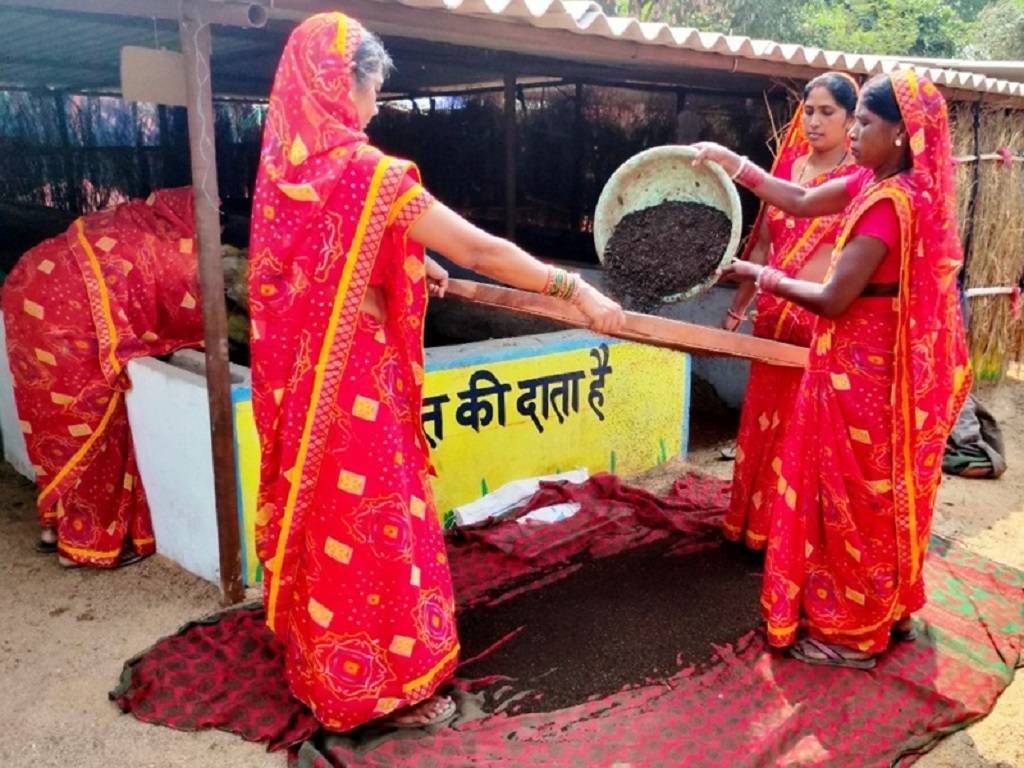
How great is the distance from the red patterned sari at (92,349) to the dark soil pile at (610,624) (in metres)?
1.73

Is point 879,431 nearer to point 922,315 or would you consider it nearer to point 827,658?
point 922,315

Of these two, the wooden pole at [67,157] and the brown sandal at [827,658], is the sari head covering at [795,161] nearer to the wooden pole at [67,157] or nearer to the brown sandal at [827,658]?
the brown sandal at [827,658]

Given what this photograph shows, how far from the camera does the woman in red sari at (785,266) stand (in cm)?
313

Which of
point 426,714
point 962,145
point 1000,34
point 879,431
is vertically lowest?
point 426,714

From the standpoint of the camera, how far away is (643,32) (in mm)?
3650

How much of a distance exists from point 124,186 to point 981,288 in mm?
9876

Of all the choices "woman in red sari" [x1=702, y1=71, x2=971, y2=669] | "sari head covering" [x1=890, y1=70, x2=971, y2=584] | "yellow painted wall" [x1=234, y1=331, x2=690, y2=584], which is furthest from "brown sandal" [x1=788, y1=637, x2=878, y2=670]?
"yellow painted wall" [x1=234, y1=331, x2=690, y2=584]

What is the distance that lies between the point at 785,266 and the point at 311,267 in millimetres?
1943

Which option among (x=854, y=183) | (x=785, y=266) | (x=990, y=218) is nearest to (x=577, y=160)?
(x=990, y=218)

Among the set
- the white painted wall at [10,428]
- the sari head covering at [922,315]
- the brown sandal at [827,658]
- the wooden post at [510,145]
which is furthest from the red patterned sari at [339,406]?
the wooden post at [510,145]

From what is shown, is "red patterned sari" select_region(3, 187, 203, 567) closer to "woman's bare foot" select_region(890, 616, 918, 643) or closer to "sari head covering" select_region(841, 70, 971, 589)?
"sari head covering" select_region(841, 70, 971, 589)

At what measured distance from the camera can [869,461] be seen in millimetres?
2691

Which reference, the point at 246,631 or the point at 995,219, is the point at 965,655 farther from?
the point at 995,219

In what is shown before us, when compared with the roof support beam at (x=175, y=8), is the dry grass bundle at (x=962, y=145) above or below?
below
